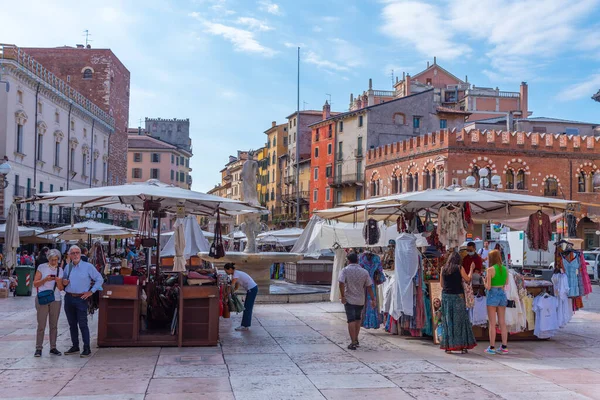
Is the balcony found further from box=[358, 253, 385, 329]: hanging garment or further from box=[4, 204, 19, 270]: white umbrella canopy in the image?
box=[358, 253, 385, 329]: hanging garment

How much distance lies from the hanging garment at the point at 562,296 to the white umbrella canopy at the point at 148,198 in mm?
5531

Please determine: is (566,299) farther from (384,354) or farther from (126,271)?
(126,271)

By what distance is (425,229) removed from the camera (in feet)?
46.5

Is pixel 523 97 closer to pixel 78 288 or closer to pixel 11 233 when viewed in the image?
pixel 11 233

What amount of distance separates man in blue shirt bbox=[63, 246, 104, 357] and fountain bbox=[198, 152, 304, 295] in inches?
302

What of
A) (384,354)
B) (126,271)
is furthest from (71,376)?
(384,354)

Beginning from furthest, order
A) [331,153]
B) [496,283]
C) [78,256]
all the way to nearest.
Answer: [331,153]
[496,283]
[78,256]

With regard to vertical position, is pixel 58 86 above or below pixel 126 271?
above

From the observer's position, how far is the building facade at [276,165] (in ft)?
281

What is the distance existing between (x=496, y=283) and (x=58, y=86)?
138 ft

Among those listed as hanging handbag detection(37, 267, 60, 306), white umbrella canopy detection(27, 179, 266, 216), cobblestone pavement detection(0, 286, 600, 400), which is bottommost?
cobblestone pavement detection(0, 286, 600, 400)

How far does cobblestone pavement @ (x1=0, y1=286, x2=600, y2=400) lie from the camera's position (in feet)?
24.2

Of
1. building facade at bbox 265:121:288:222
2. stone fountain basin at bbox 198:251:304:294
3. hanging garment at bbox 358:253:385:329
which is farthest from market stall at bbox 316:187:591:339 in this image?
building facade at bbox 265:121:288:222

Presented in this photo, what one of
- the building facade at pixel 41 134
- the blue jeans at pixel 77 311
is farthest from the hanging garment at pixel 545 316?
the building facade at pixel 41 134
